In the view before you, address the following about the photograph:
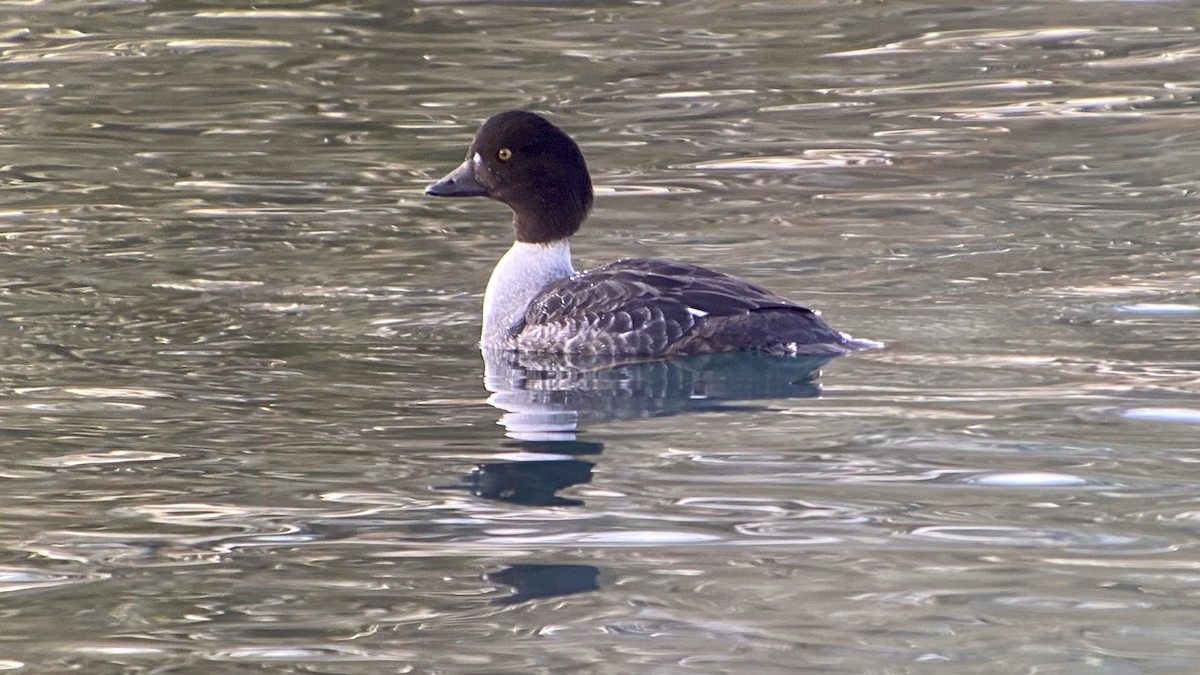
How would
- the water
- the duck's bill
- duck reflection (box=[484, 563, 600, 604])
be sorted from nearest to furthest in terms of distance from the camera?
the water
duck reflection (box=[484, 563, 600, 604])
the duck's bill

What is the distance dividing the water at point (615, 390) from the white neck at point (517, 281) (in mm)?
198

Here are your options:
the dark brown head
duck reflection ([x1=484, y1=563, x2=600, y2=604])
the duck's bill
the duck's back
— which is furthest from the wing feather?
duck reflection ([x1=484, y1=563, x2=600, y2=604])

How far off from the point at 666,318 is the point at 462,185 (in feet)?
4.80

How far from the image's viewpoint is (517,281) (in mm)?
8914

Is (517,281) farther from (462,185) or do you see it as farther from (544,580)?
(544,580)

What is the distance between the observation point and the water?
5.06m

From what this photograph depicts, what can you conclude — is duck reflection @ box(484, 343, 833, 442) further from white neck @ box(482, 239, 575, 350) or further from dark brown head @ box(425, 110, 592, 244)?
dark brown head @ box(425, 110, 592, 244)

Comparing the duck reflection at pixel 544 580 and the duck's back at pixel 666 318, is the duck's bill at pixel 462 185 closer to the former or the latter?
the duck's back at pixel 666 318

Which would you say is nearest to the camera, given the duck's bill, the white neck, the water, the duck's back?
the water

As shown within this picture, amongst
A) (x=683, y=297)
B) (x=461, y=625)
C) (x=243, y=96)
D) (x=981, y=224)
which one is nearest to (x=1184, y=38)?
(x=981, y=224)

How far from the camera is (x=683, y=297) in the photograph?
8.12m

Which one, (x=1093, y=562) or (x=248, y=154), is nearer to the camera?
(x=1093, y=562)

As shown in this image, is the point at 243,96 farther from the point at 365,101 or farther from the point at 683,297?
the point at 683,297

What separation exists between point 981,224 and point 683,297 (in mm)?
3389
